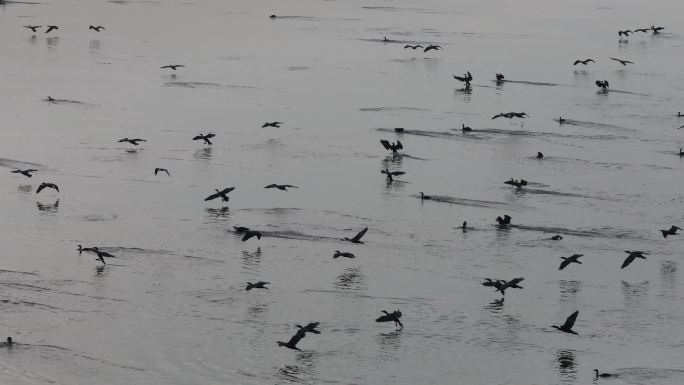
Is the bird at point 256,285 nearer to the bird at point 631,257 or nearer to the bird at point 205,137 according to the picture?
the bird at point 631,257

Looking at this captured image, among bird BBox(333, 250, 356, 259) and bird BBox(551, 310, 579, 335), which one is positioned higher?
bird BBox(333, 250, 356, 259)

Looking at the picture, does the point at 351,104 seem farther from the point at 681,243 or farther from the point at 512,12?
the point at 512,12

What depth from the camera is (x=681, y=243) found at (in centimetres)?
3362

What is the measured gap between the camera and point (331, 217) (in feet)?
114

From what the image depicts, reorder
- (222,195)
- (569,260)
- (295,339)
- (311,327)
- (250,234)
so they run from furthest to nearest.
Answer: (222,195) → (250,234) → (569,260) → (311,327) → (295,339)

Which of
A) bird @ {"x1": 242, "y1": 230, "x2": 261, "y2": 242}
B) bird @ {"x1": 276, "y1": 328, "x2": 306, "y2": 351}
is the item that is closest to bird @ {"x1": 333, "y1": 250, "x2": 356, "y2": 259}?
bird @ {"x1": 242, "y1": 230, "x2": 261, "y2": 242}

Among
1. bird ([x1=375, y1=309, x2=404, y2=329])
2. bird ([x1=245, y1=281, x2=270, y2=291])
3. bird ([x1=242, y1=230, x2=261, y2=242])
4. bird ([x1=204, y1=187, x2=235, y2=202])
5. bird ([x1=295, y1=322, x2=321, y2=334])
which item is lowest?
bird ([x1=295, y1=322, x2=321, y2=334])

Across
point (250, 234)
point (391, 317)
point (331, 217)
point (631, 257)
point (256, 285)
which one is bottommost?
point (391, 317)

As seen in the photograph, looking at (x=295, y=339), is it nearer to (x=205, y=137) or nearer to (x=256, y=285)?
(x=256, y=285)

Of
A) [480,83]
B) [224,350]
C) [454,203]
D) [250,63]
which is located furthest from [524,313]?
[250,63]

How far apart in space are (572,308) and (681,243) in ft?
21.6

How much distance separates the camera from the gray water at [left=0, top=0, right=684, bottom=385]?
2531cm

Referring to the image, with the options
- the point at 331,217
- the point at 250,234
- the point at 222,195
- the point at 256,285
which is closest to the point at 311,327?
the point at 256,285

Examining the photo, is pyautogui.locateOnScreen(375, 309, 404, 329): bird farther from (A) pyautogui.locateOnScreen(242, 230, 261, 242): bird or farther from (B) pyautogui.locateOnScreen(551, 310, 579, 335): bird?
(A) pyautogui.locateOnScreen(242, 230, 261, 242): bird
